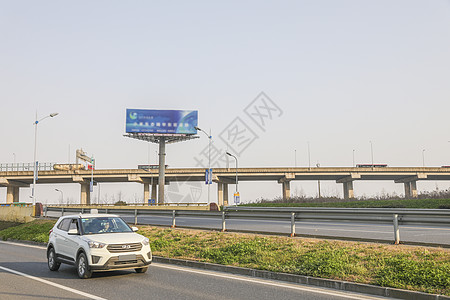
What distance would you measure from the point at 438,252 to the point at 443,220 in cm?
147

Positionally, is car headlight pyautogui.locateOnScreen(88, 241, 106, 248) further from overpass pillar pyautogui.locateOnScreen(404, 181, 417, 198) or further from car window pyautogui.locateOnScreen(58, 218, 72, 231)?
overpass pillar pyautogui.locateOnScreen(404, 181, 417, 198)

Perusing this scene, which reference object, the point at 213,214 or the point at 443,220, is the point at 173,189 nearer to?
the point at 213,214

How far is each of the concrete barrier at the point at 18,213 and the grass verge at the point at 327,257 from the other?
63.9 ft

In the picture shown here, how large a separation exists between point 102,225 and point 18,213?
24.4m

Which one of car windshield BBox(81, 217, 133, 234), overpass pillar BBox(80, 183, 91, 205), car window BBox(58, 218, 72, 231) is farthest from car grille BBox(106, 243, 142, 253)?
overpass pillar BBox(80, 183, 91, 205)

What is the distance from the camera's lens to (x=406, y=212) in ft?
38.1

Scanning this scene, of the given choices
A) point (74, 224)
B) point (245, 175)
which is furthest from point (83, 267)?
point (245, 175)

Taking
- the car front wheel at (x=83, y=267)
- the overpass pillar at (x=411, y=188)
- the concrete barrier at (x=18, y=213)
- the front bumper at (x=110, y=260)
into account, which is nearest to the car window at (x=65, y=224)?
the car front wheel at (x=83, y=267)

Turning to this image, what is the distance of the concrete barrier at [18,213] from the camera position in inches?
1180

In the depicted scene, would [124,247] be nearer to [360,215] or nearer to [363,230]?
[360,215]

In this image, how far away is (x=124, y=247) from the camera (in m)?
9.48

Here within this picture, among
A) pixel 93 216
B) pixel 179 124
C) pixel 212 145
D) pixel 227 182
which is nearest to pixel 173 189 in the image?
pixel 227 182

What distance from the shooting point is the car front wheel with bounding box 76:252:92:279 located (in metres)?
9.38

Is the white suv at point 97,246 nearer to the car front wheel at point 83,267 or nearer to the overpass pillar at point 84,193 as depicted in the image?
the car front wheel at point 83,267
